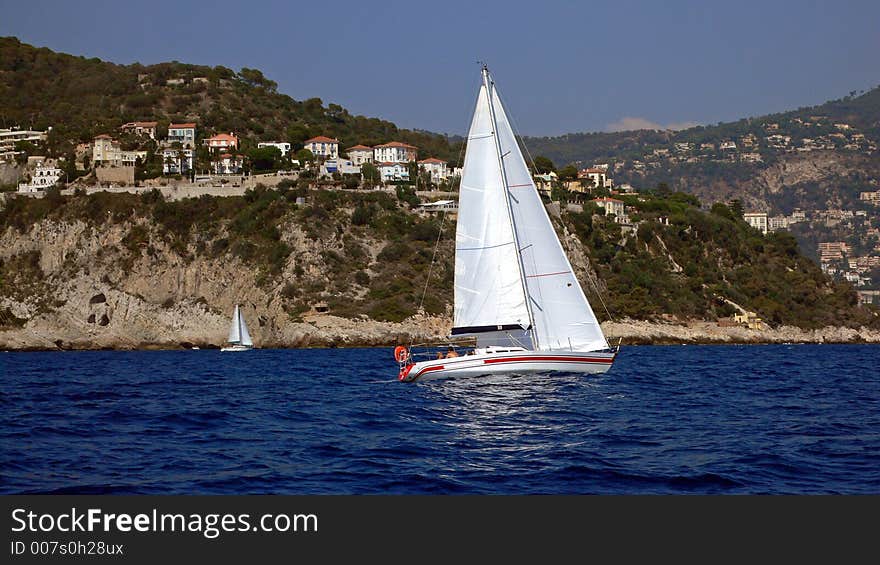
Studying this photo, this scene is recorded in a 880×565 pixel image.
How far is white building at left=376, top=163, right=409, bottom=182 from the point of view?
122 metres

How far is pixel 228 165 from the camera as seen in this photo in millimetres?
118562

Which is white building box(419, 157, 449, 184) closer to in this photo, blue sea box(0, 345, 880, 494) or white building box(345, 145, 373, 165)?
white building box(345, 145, 373, 165)

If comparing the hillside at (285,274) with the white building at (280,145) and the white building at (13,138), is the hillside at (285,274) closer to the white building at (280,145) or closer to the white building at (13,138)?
the white building at (280,145)

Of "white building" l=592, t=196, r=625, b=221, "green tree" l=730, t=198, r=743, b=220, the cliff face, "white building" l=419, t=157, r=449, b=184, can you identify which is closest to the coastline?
the cliff face

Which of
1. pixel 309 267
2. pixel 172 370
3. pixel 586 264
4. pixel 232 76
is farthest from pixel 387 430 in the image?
pixel 232 76

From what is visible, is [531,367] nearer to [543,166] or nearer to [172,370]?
[172,370]

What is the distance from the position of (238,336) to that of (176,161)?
48.0 m

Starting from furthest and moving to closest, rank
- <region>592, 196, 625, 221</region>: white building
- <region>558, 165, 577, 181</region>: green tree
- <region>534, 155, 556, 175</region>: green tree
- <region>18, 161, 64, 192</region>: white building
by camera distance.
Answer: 1. <region>558, 165, 577, 181</region>: green tree
2. <region>534, 155, 556, 175</region>: green tree
3. <region>592, 196, 625, 221</region>: white building
4. <region>18, 161, 64, 192</region>: white building

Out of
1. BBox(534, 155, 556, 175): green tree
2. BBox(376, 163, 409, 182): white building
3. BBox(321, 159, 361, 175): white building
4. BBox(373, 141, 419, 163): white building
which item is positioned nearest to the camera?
BBox(321, 159, 361, 175): white building

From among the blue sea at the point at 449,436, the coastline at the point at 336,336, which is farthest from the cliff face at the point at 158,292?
the blue sea at the point at 449,436

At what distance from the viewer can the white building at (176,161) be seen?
117 metres

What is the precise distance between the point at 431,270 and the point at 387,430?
6755 centimetres

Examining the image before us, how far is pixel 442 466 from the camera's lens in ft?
59.8

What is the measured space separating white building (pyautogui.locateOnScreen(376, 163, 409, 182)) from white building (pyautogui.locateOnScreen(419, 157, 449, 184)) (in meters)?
3.40
